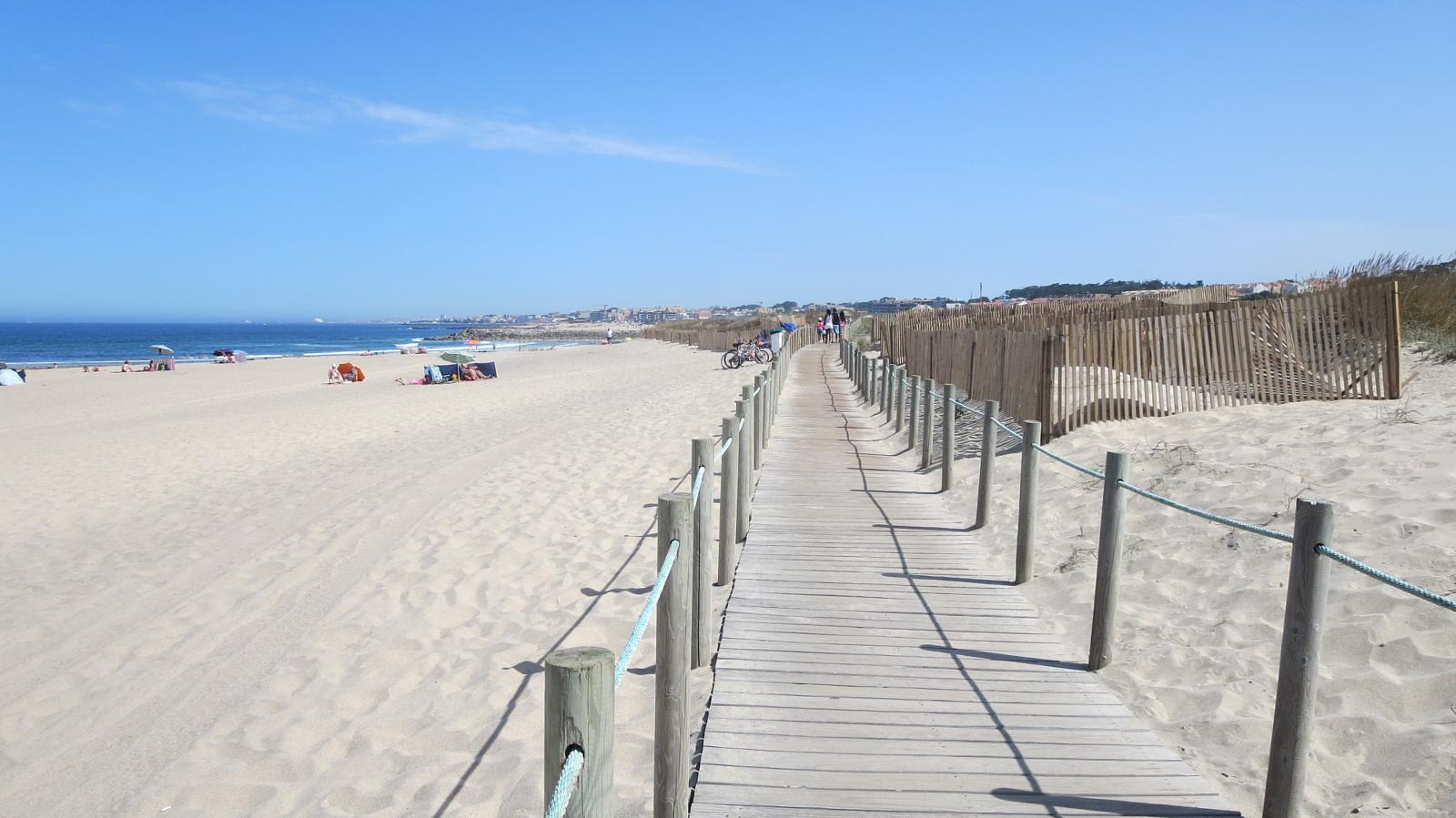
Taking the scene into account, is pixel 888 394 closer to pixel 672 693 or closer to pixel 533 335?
pixel 672 693

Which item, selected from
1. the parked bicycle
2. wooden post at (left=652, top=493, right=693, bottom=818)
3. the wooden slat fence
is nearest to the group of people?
the parked bicycle

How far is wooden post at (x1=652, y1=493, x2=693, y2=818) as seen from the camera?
2.90 meters

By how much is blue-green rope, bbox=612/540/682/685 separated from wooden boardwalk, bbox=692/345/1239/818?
866 mm

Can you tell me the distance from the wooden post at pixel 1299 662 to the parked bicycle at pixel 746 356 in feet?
78.3

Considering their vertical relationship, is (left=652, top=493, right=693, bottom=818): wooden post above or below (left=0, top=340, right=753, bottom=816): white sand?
above

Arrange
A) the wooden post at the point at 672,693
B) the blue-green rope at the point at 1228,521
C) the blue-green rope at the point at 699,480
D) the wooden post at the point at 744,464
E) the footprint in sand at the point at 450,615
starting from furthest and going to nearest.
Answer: the wooden post at the point at 744,464
the footprint in sand at the point at 450,615
the blue-green rope at the point at 699,480
the blue-green rope at the point at 1228,521
the wooden post at the point at 672,693

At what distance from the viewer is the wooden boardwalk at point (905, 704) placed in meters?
3.09

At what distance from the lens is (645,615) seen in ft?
7.76

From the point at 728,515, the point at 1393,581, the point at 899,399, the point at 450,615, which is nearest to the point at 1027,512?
the point at 728,515

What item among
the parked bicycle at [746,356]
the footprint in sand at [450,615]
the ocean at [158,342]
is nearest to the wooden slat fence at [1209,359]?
the footprint in sand at [450,615]

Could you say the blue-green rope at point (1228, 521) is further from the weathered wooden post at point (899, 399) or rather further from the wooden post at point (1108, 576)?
the weathered wooden post at point (899, 399)

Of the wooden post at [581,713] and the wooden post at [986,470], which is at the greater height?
the wooden post at [581,713]

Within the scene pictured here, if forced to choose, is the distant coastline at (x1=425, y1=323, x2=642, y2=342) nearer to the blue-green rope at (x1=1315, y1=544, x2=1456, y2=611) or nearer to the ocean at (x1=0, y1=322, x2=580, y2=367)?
the ocean at (x1=0, y1=322, x2=580, y2=367)

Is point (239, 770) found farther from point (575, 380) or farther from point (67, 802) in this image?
point (575, 380)
